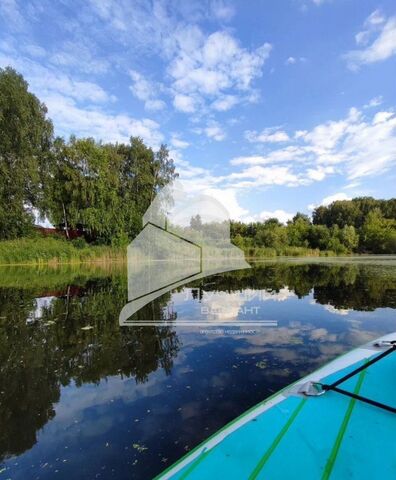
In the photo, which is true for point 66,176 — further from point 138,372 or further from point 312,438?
point 312,438

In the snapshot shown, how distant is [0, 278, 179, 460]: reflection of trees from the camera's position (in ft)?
8.96

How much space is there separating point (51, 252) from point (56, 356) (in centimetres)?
1901

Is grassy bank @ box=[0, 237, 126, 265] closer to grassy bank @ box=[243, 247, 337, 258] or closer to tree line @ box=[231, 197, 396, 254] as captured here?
grassy bank @ box=[243, 247, 337, 258]

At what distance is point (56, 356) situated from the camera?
4.12 metres

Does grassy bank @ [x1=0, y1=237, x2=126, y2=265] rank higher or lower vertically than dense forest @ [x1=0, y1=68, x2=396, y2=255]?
lower

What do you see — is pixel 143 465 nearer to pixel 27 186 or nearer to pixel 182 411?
pixel 182 411

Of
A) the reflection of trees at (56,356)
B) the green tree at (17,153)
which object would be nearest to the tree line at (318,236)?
the green tree at (17,153)

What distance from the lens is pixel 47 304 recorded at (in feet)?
25.3

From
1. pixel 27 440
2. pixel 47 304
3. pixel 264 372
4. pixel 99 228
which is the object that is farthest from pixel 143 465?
pixel 99 228

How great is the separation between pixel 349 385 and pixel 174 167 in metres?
30.1

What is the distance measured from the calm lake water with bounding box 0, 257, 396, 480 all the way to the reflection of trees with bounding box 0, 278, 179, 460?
0.02 meters

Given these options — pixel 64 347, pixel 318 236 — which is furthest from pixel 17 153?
pixel 318 236

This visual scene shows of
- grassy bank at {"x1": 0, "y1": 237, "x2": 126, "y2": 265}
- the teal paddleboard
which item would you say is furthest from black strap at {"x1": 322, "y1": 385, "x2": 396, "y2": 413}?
grassy bank at {"x1": 0, "y1": 237, "x2": 126, "y2": 265}

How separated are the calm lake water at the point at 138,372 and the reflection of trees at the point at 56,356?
0.05ft
